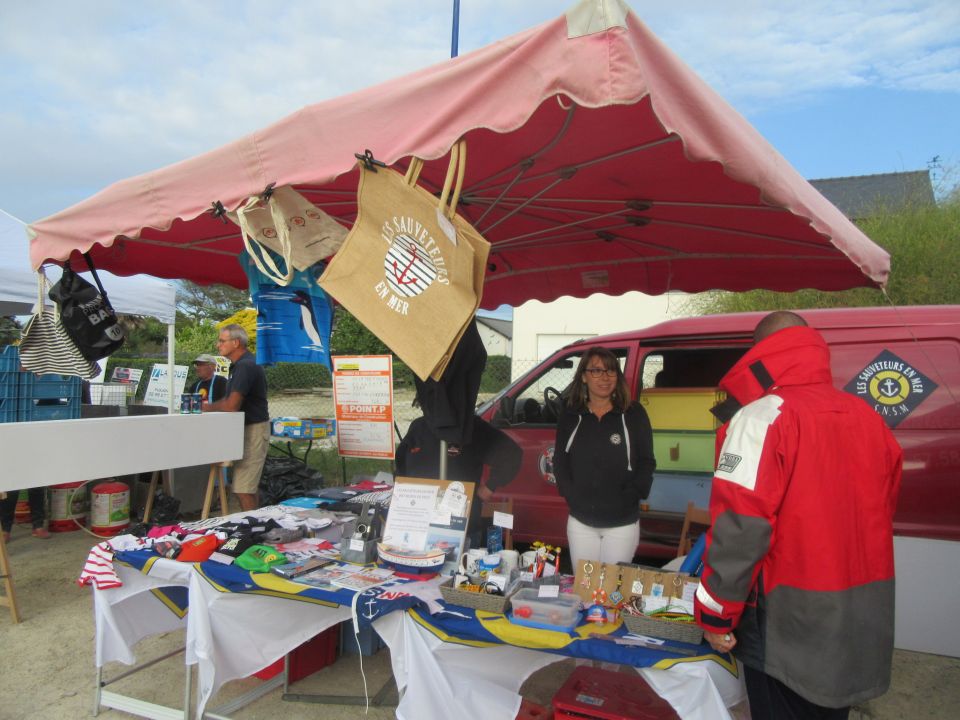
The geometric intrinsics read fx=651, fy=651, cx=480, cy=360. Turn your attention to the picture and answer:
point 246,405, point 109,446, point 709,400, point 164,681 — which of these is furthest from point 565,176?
point 246,405

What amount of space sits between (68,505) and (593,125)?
637cm

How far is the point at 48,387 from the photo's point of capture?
633cm

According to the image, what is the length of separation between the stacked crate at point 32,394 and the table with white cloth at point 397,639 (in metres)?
3.76

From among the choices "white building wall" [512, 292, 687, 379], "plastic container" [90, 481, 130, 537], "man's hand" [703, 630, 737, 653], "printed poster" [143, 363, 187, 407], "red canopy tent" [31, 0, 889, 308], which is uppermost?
"white building wall" [512, 292, 687, 379]

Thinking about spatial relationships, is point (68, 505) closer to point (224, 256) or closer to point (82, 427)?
point (82, 427)

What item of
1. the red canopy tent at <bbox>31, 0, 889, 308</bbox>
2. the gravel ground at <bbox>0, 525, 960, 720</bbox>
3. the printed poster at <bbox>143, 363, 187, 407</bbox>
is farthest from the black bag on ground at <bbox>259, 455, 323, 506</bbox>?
the printed poster at <bbox>143, 363, 187, 407</bbox>

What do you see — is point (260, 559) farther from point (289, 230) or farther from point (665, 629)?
point (665, 629)

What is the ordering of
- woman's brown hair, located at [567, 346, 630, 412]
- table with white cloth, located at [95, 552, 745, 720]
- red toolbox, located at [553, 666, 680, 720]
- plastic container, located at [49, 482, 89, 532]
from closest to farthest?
table with white cloth, located at [95, 552, 745, 720] < red toolbox, located at [553, 666, 680, 720] < woman's brown hair, located at [567, 346, 630, 412] < plastic container, located at [49, 482, 89, 532]

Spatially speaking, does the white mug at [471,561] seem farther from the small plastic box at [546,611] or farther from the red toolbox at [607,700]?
the red toolbox at [607,700]

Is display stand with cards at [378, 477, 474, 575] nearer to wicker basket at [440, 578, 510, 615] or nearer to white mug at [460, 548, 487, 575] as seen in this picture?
Answer: white mug at [460, 548, 487, 575]

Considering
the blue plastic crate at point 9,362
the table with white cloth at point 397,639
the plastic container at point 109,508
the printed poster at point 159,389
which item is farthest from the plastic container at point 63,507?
the table with white cloth at point 397,639

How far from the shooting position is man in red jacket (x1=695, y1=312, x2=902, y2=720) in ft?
5.75

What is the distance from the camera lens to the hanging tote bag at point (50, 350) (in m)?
3.68

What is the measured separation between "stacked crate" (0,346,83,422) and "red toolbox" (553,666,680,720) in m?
5.45
